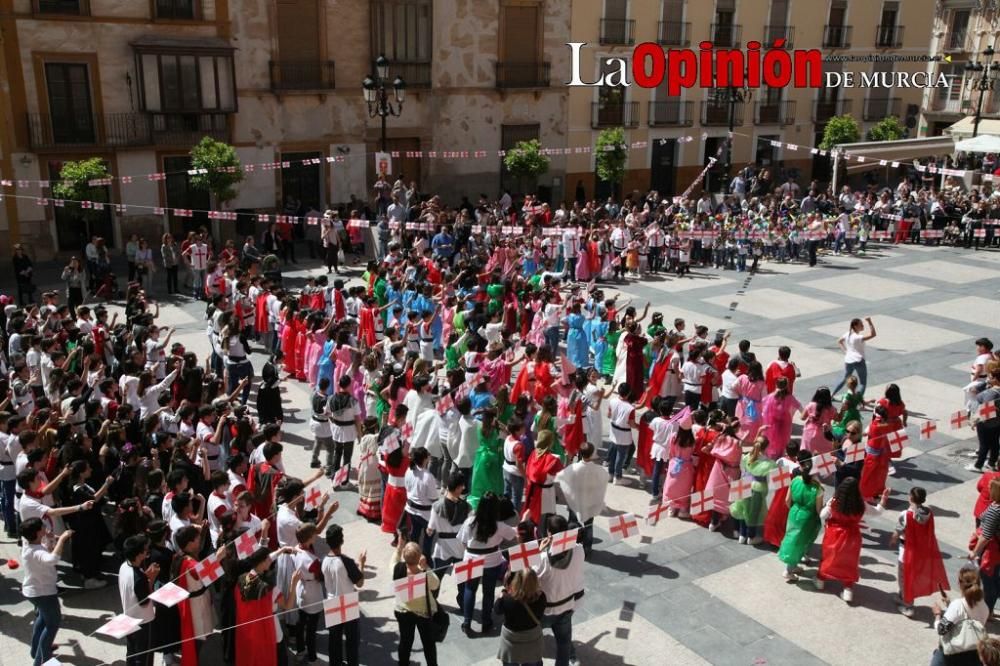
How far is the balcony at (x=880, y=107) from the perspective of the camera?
139 ft

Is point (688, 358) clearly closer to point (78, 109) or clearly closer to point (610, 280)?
point (610, 280)

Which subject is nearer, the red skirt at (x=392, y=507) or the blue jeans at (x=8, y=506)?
the red skirt at (x=392, y=507)

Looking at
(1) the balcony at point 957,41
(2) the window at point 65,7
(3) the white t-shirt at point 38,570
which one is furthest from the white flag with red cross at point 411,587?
(1) the balcony at point 957,41

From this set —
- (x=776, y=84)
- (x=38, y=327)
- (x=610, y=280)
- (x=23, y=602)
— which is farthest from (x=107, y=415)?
(x=776, y=84)

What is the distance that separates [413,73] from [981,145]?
775 inches

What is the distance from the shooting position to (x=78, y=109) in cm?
2469

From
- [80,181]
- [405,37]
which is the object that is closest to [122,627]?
[80,181]

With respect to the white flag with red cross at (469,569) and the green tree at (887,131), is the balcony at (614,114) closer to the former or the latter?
the green tree at (887,131)

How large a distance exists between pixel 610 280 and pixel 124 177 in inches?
541

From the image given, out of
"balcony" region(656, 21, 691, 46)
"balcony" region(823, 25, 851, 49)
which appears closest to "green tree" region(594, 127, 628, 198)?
"balcony" region(656, 21, 691, 46)

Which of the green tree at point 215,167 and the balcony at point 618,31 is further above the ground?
the balcony at point 618,31

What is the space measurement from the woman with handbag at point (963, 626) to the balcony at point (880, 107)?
39.3 metres

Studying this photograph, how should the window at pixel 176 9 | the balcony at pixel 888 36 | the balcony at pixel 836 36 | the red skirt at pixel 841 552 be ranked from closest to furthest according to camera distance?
1. the red skirt at pixel 841 552
2. the window at pixel 176 9
3. the balcony at pixel 836 36
4. the balcony at pixel 888 36

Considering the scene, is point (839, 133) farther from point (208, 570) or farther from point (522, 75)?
point (208, 570)
